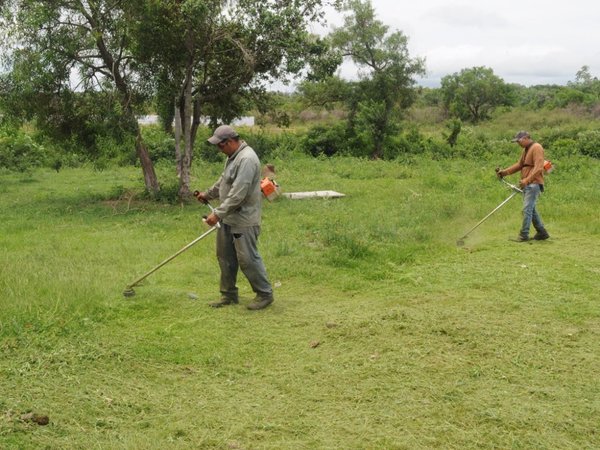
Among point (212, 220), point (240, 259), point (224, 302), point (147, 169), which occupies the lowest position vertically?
point (224, 302)

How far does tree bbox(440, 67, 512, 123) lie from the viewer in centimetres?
3728

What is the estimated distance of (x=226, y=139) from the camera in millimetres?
6234

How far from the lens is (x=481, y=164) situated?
68.2 feet

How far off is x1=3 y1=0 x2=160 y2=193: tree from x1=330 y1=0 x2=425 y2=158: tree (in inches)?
505

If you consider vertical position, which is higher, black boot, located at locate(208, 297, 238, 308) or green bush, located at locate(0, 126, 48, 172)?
green bush, located at locate(0, 126, 48, 172)

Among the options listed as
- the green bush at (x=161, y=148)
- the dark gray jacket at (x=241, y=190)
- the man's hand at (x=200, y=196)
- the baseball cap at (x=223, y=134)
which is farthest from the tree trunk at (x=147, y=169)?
the green bush at (x=161, y=148)

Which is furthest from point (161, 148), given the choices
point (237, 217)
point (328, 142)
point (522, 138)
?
point (237, 217)

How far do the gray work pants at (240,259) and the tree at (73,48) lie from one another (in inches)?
277

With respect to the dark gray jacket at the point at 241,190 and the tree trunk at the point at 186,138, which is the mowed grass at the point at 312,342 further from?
the tree trunk at the point at 186,138

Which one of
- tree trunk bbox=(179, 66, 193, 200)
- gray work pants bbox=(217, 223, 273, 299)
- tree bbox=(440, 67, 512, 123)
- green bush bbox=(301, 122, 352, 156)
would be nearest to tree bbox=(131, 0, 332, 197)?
tree trunk bbox=(179, 66, 193, 200)

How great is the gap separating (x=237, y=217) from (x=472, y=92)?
33.9 metres

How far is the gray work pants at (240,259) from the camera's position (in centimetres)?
632

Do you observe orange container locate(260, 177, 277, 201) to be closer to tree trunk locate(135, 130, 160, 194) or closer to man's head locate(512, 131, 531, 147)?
man's head locate(512, 131, 531, 147)

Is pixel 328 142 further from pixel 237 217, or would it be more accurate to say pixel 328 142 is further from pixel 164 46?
pixel 237 217
